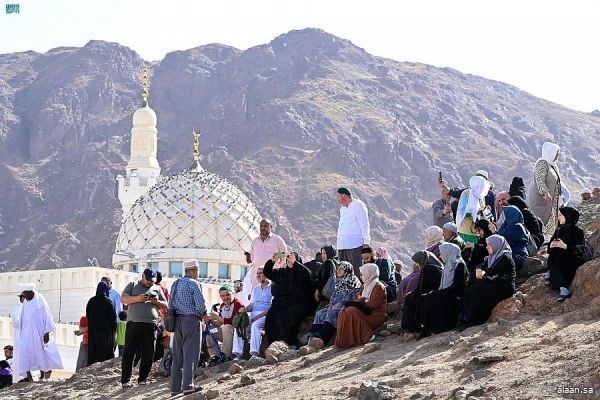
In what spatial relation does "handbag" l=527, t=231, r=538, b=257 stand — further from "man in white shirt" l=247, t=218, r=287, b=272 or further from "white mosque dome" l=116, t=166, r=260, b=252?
"white mosque dome" l=116, t=166, r=260, b=252

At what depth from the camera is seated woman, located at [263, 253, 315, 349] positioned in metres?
14.7

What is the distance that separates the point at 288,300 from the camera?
48.9 feet

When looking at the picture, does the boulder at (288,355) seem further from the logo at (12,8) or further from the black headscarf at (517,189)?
the logo at (12,8)

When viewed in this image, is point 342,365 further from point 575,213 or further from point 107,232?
point 107,232

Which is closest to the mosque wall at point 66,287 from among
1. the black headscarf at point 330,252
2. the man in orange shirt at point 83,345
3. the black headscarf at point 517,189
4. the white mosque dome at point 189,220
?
the white mosque dome at point 189,220

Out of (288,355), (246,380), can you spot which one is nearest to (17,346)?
(288,355)

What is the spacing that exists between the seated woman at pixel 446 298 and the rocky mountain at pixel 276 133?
3934 inches

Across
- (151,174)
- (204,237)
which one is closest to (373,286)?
(204,237)

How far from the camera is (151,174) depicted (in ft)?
189

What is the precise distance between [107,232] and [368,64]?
48014 millimetres

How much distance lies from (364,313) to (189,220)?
36.8 metres

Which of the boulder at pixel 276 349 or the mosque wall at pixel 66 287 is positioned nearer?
the boulder at pixel 276 349

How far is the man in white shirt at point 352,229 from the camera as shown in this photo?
51.3 feet

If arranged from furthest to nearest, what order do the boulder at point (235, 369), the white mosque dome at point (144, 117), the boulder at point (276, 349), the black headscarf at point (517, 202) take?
1. the white mosque dome at point (144, 117)
2. the black headscarf at point (517, 202)
3. the boulder at point (276, 349)
4. the boulder at point (235, 369)
